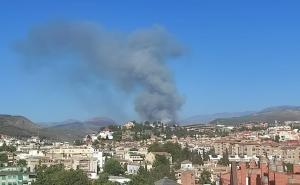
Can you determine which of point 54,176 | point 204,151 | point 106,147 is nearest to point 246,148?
point 204,151

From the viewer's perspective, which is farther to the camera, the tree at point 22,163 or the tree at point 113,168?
the tree at point 22,163

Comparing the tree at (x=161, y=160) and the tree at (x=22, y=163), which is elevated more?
the tree at (x=161, y=160)

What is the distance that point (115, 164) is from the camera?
73188mm

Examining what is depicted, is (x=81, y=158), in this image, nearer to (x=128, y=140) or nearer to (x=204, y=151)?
(x=204, y=151)

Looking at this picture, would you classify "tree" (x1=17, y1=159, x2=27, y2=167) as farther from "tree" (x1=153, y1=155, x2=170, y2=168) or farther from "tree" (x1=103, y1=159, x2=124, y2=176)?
"tree" (x1=153, y1=155, x2=170, y2=168)

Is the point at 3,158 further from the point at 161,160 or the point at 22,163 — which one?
the point at 161,160

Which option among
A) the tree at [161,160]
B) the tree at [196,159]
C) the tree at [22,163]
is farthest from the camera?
the tree at [196,159]

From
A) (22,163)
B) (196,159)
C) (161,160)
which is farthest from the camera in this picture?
(196,159)

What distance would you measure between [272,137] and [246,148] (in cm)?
3056

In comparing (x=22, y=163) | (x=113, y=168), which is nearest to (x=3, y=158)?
(x=22, y=163)

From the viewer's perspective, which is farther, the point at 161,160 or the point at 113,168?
the point at 161,160

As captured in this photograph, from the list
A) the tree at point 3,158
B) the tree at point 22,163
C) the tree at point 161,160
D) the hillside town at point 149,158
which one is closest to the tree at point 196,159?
the hillside town at point 149,158

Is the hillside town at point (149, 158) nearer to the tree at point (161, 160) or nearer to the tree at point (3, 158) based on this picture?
the tree at point (161, 160)

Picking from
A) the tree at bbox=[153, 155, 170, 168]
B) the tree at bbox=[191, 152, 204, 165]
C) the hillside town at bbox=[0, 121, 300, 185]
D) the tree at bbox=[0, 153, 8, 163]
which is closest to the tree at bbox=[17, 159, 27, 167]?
the hillside town at bbox=[0, 121, 300, 185]
